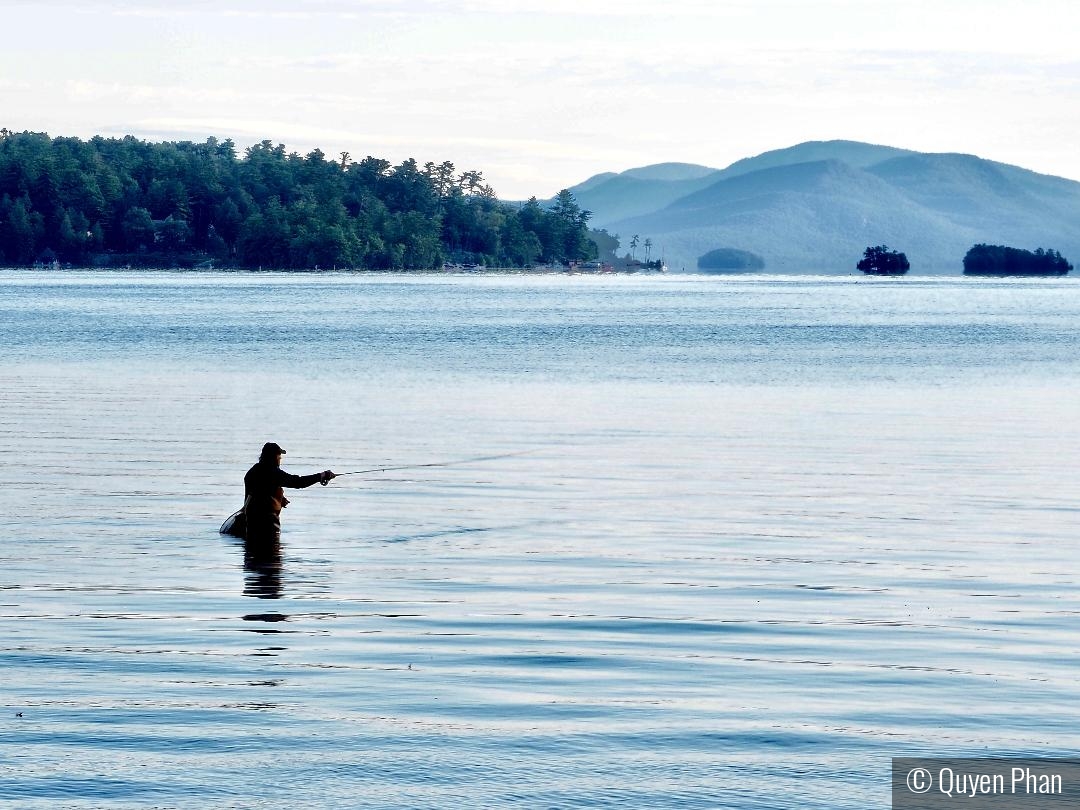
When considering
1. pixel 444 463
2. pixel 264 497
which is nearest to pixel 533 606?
pixel 264 497

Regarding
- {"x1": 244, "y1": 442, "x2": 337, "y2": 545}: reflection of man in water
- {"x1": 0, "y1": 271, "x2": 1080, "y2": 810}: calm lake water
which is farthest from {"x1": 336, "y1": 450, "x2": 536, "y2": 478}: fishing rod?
{"x1": 244, "y1": 442, "x2": 337, "y2": 545}: reflection of man in water

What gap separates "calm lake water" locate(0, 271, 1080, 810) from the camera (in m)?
12.1

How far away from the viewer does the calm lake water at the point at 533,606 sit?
1210 cm

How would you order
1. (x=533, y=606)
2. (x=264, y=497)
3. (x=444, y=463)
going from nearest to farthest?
(x=533, y=606) < (x=264, y=497) < (x=444, y=463)

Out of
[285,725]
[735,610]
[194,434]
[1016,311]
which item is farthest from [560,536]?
[1016,311]

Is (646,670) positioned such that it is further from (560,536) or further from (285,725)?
(560,536)

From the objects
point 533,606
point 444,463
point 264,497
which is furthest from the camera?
point 444,463

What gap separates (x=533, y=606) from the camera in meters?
18.2

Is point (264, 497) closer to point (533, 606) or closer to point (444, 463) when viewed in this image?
point (533, 606)

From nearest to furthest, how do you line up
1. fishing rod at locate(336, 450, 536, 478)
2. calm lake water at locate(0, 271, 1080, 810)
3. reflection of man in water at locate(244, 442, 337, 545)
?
calm lake water at locate(0, 271, 1080, 810), reflection of man in water at locate(244, 442, 337, 545), fishing rod at locate(336, 450, 536, 478)

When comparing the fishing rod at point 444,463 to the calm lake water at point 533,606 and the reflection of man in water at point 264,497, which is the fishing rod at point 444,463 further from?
the reflection of man in water at point 264,497

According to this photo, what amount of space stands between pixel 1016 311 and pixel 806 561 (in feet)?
525

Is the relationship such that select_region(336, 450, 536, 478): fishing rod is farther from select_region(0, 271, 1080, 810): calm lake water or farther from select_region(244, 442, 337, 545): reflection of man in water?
select_region(244, 442, 337, 545): reflection of man in water

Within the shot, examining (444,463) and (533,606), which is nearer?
(533,606)
